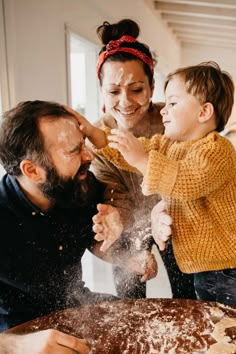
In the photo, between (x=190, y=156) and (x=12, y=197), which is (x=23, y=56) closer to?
(x=12, y=197)

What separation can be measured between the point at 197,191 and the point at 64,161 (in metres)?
0.43

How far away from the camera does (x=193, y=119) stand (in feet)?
3.88

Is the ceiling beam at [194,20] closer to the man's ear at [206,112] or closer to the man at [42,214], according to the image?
the man's ear at [206,112]

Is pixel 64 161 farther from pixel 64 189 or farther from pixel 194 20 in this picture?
pixel 194 20

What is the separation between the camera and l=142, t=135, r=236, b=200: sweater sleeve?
106 centimetres

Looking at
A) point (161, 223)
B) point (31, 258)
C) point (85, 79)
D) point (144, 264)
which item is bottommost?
point (144, 264)

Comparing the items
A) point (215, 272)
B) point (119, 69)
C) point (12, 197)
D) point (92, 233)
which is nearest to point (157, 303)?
point (215, 272)

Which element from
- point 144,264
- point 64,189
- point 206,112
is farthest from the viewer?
point 144,264

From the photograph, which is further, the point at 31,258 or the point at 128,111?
the point at 128,111

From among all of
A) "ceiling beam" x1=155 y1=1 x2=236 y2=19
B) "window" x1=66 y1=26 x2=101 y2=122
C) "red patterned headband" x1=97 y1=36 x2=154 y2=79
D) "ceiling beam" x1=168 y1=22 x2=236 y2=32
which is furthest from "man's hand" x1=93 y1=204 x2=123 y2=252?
"ceiling beam" x1=168 y1=22 x2=236 y2=32

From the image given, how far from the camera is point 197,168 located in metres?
1.06

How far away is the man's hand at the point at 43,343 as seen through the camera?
90 cm

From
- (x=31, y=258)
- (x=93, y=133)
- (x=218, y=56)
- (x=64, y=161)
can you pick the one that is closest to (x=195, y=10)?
(x=218, y=56)

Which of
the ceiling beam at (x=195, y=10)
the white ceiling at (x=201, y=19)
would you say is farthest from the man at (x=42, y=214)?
the ceiling beam at (x=195, y=10)
